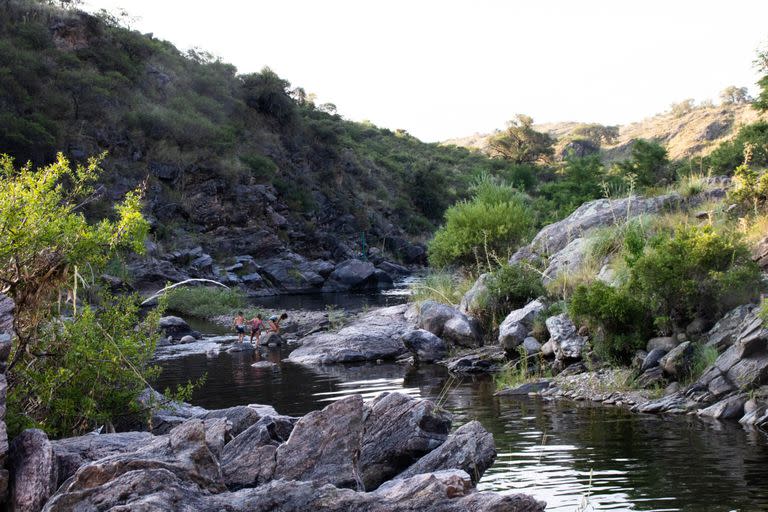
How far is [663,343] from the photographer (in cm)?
1664

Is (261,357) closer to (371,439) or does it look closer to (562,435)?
(562,435)

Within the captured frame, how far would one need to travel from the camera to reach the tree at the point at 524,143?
368 ft

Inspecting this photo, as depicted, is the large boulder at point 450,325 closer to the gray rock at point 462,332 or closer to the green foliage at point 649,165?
the gray rock at point 462,332

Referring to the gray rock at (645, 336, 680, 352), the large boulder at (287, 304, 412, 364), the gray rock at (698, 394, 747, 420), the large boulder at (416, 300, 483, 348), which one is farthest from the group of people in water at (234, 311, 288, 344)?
the gray rock at (698, 394, 747, 420)

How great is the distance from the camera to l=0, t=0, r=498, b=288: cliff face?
181 ft

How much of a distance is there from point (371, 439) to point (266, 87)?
7056 cm

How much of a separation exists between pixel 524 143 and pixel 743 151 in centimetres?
8452

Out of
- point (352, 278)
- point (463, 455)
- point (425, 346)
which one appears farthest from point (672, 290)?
point (352, 278)

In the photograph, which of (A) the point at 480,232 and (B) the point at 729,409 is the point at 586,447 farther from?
(A) the point at 480,232

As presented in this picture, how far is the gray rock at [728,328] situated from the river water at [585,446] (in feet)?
8.04

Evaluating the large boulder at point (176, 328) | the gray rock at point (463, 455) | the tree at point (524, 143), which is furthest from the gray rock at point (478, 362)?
the tree at point (524, 143)

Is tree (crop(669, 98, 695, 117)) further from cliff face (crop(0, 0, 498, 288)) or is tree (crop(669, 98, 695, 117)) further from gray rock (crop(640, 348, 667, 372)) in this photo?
gray rock (crop(640, 348, 667, 372))

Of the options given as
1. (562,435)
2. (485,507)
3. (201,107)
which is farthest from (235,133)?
(485,507)

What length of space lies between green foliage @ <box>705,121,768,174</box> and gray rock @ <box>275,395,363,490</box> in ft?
84.2
